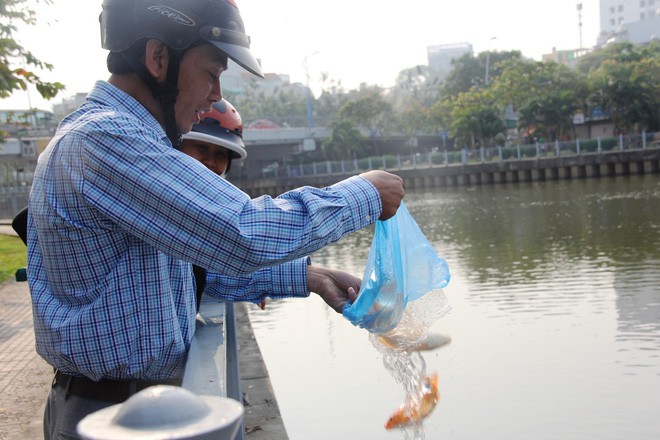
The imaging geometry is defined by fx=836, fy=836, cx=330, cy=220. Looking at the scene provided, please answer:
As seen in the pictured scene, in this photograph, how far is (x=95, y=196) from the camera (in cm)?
152

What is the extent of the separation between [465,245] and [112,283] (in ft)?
45.7

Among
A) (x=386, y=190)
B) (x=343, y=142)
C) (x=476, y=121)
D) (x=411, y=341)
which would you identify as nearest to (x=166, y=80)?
(x=386, y=190)

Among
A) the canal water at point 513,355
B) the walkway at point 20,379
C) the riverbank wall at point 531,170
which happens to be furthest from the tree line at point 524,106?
the walkway at point 20,379

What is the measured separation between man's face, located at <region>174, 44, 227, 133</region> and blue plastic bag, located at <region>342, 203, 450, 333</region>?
65cm

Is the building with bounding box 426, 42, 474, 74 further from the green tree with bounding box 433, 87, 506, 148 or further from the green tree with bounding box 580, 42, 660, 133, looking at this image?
the green tree with bounding box 580, 42, 660, 133

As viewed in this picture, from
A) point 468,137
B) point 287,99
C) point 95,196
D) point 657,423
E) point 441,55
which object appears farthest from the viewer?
point 441,55

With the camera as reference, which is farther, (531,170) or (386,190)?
(531,170)

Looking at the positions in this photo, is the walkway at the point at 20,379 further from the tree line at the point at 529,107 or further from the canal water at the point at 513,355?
the tree line at the point at 529,107

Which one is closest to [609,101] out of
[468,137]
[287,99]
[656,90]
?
[656,90]

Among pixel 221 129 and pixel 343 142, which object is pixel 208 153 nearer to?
pixel 221 129

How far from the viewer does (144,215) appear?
1.50 meters

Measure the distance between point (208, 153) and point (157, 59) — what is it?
5.00 ft

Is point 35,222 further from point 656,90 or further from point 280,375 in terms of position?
point 656,90

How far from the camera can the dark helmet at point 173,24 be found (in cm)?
173
